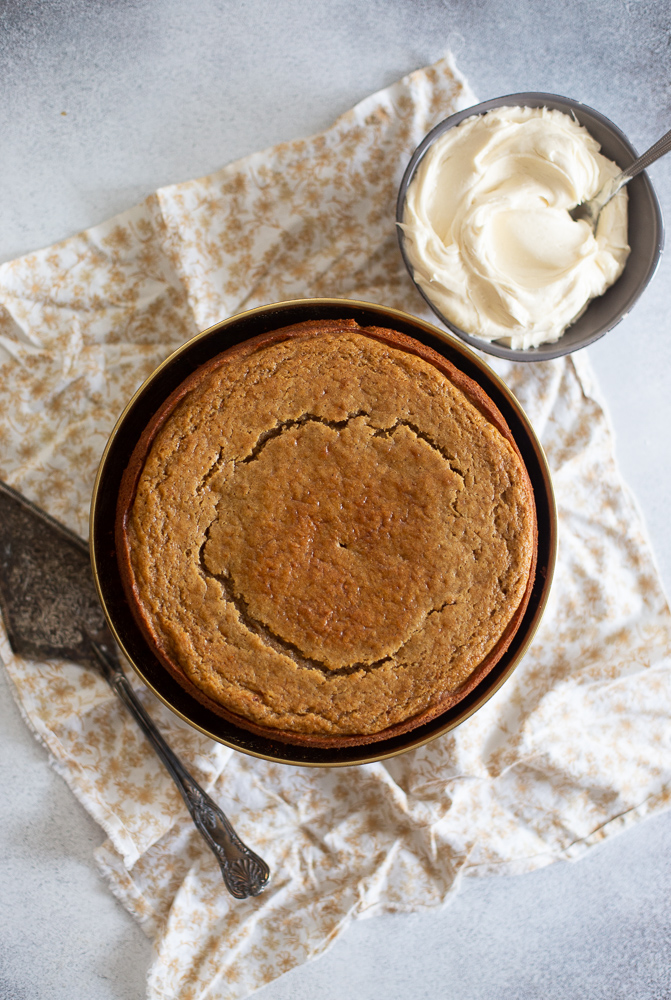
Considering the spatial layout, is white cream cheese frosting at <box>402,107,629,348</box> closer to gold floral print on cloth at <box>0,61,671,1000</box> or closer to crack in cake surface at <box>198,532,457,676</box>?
gold floral print on cloth at <box>0,61,671,1000</box>

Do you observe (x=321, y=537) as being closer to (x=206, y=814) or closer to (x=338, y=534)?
(x=338, y=534)

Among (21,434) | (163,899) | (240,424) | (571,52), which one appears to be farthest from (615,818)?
(571,52)

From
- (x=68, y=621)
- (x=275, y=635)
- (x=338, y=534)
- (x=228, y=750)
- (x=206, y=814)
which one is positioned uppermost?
(x=68, y=621)

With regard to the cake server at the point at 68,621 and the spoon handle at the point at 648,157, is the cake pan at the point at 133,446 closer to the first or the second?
the cake server at the point at 68,621

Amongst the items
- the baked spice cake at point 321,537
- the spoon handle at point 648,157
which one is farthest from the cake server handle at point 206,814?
the spoon handle at point 648,157

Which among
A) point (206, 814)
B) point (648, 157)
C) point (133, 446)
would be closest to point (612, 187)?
point (648, 157)

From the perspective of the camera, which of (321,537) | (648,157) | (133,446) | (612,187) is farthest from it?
(612,187)

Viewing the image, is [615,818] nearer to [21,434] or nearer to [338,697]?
[338,697]

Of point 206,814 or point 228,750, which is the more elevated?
point 228,750
